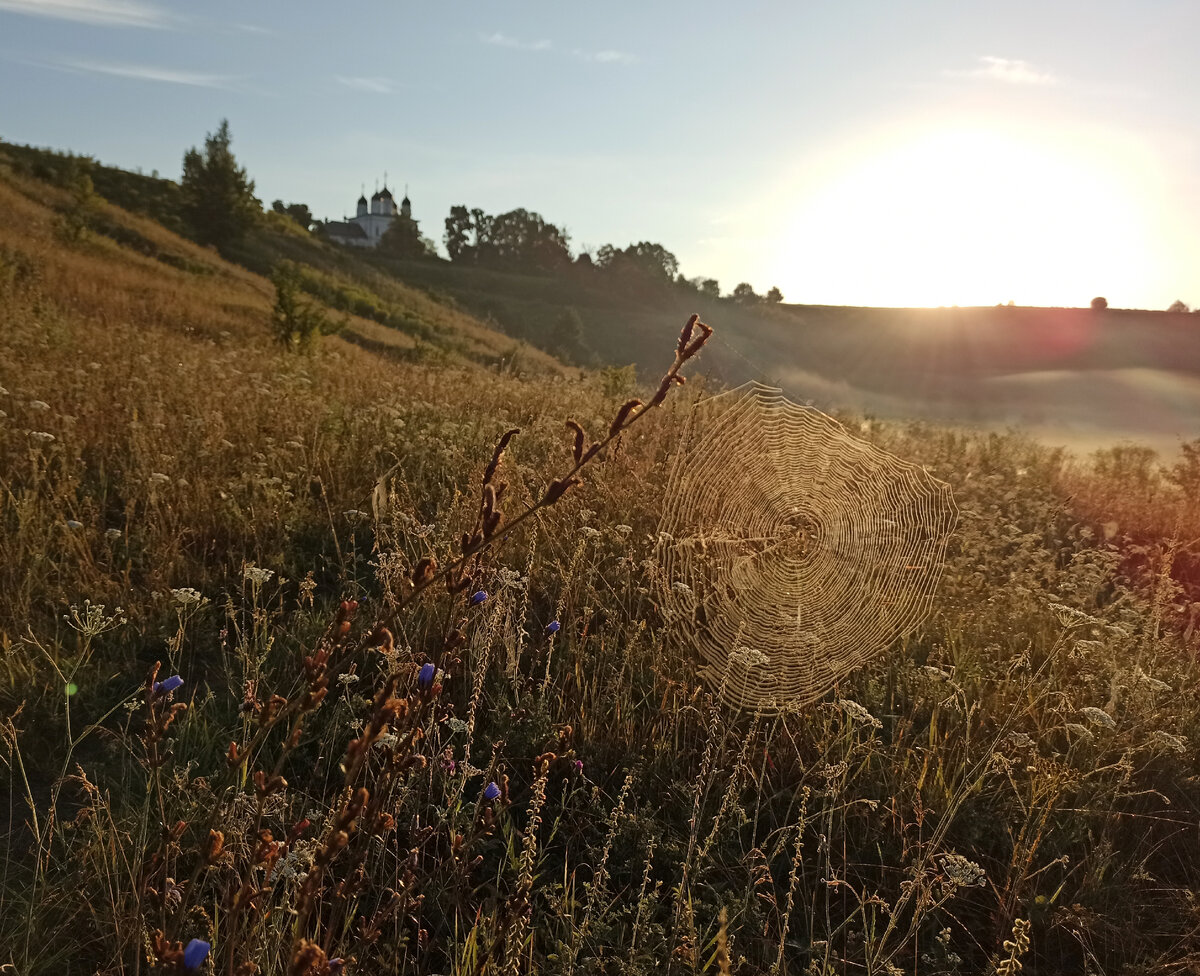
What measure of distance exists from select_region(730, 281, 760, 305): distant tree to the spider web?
57.5 metres

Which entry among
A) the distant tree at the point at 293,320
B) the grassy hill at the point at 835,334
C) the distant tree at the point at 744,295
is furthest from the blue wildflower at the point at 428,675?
A: the distant tree at the point at 744,295

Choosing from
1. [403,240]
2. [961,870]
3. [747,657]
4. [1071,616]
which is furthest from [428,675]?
[403,240]

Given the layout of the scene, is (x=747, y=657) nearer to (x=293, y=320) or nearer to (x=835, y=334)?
(x=293, y=320)

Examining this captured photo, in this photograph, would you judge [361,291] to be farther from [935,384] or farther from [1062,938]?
[1062,938]

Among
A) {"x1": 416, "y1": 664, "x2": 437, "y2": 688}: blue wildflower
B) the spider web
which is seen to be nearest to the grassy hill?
the spider web

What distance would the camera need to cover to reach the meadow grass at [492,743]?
171 centimetres

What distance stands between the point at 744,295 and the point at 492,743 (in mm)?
62277

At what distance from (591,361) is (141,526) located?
1304 inches

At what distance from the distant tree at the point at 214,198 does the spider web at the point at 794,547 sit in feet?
122

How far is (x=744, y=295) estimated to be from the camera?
6150 centimetres

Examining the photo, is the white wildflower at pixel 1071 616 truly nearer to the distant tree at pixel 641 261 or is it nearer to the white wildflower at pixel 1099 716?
the white wildflower at pixel 1099 716

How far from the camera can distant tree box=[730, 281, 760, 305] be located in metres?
60.1

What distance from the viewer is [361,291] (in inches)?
1323

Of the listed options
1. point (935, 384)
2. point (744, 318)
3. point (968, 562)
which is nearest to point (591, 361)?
point (935, 384)
